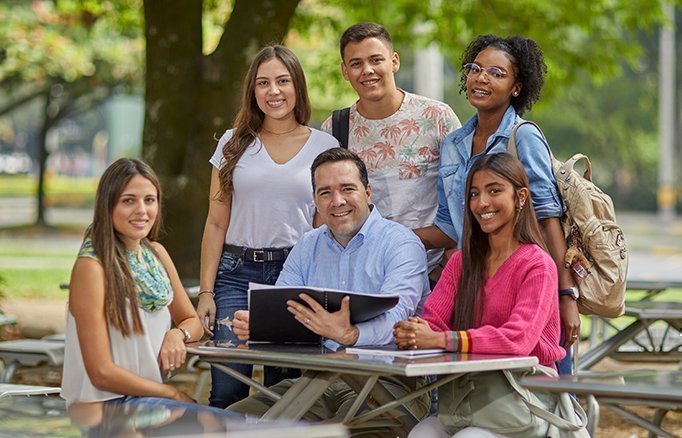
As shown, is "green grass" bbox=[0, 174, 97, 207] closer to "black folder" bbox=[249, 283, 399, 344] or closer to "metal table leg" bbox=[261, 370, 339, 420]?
"black folder" bbox=[249, 283, 399, 344]

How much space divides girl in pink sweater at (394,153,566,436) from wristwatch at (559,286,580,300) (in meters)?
0.25

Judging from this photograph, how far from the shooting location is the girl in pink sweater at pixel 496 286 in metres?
4.23

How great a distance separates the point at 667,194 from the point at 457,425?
106 ft

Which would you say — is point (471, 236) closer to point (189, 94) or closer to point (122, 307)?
point (122, 307)

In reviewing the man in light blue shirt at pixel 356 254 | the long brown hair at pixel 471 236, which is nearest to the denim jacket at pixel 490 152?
the long brown hair at pixel 471 236

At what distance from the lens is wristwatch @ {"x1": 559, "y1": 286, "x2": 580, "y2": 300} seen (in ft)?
15.1

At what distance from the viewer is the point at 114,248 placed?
417 centimetres

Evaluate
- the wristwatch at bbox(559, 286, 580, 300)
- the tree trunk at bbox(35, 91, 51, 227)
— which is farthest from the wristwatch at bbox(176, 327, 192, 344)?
the tree trunk at bbox(35, 91, 51, 227)

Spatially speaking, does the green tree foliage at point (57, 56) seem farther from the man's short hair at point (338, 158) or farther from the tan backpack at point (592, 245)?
the tan backpack at point (592, 245)

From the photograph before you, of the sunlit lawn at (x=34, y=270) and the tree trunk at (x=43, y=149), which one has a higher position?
the tree trunk at (x=43, y=149)

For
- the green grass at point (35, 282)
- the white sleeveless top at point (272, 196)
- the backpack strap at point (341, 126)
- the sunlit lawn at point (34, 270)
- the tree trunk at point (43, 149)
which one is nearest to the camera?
the white sleeveless top at point (272, 196)

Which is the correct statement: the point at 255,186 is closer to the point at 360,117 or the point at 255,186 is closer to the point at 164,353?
the point at 360,117

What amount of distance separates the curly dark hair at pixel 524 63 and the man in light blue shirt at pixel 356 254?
0.75 m

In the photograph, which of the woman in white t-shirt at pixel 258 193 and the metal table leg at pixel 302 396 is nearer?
the metal table leg at pixel 302 396
